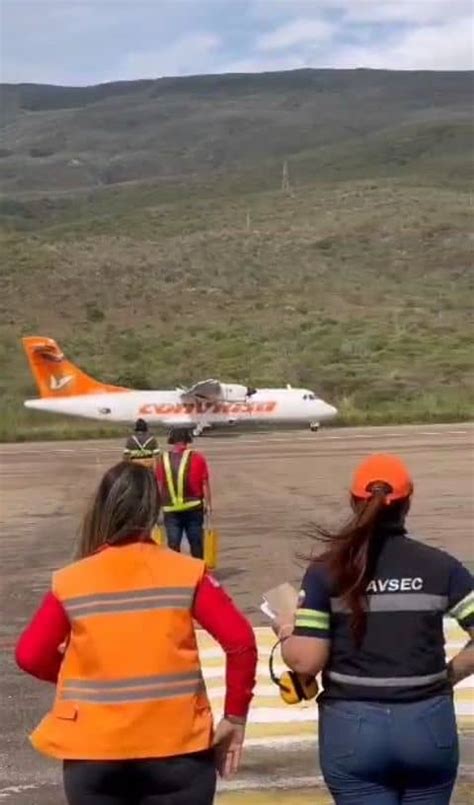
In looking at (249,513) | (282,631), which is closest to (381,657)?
(282,631)

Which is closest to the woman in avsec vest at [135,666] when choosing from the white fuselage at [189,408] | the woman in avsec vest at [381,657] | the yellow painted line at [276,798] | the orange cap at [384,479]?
the woman in avsec vest at [381,657]

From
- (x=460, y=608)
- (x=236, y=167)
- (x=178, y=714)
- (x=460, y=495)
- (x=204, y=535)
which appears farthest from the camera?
(x=236, y=167)

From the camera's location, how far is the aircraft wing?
48031mm

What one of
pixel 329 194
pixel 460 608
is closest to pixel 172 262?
pixel 329 194

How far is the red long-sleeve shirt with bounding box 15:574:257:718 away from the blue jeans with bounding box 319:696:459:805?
1.06ft

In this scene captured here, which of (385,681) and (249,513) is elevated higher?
(385,681)

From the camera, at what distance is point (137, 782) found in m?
4.42

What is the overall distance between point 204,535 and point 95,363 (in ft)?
175

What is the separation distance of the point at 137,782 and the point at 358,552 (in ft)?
3.07

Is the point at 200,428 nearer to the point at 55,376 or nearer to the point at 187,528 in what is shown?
the point at 55,376

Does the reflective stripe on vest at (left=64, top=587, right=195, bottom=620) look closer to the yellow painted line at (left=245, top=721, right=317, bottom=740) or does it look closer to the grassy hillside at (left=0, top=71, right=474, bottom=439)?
the yellow painted line at (left=245, top=721, right=317, bottom=740)

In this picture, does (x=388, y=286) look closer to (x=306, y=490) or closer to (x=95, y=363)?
(x=95, y=363)

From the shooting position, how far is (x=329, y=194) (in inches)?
4503

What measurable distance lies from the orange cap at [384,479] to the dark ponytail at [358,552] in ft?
0.06
